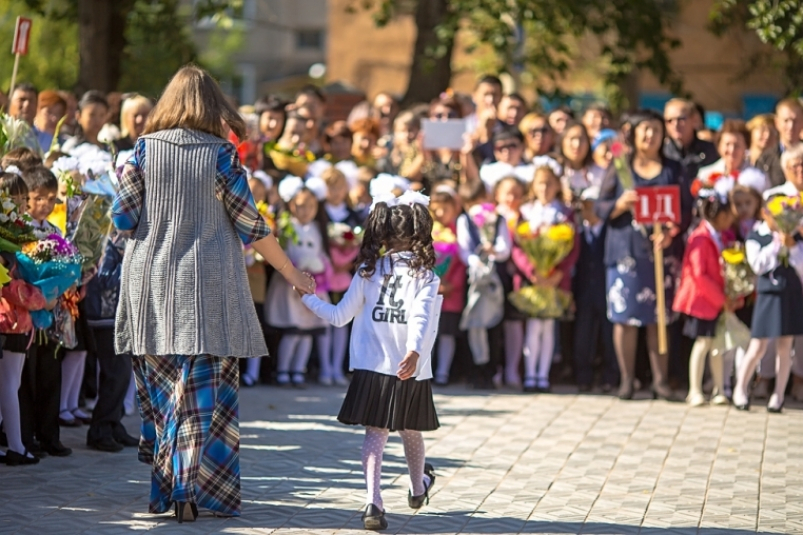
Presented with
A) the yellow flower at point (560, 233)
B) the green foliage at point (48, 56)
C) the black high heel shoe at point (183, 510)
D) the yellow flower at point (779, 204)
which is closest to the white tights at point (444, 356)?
the yellow flower at point (560, 233)

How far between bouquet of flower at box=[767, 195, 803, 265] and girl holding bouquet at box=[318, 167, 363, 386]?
→ 11.4 ft

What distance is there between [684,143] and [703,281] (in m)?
1.42

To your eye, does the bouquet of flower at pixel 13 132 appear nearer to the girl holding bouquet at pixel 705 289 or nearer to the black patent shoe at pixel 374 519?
the black patent shoe at pixel 374 519

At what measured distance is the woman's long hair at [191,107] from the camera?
6184 millimetres

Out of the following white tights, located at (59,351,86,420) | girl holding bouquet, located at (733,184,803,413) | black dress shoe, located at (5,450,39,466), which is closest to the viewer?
black dress shoe, located at (5,450,39,466)

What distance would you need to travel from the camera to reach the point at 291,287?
11328 millimetres

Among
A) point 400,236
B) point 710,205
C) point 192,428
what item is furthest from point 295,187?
point 192,428

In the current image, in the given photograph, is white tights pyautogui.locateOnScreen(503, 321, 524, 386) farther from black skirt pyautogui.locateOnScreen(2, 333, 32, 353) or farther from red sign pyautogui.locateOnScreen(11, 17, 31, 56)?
black skirt pyautogui.locateOnScreen(2, 333, 32, 353)

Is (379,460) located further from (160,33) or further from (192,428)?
(160,33)

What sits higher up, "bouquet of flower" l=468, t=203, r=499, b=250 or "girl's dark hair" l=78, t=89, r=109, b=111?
"girl's dark hair" l=78, t=89, r=109, b=111

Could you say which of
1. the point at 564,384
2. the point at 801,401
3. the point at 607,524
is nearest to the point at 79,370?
the point at 607,524

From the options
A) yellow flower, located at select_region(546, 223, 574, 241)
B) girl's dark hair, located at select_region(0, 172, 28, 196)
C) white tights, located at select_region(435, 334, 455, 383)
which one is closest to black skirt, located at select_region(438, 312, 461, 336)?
white tights, located at select_region(435, 334, 455, 383)

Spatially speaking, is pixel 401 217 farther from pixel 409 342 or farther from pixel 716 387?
pixel 716 387

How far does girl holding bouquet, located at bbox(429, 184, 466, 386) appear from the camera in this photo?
36.9 ft
